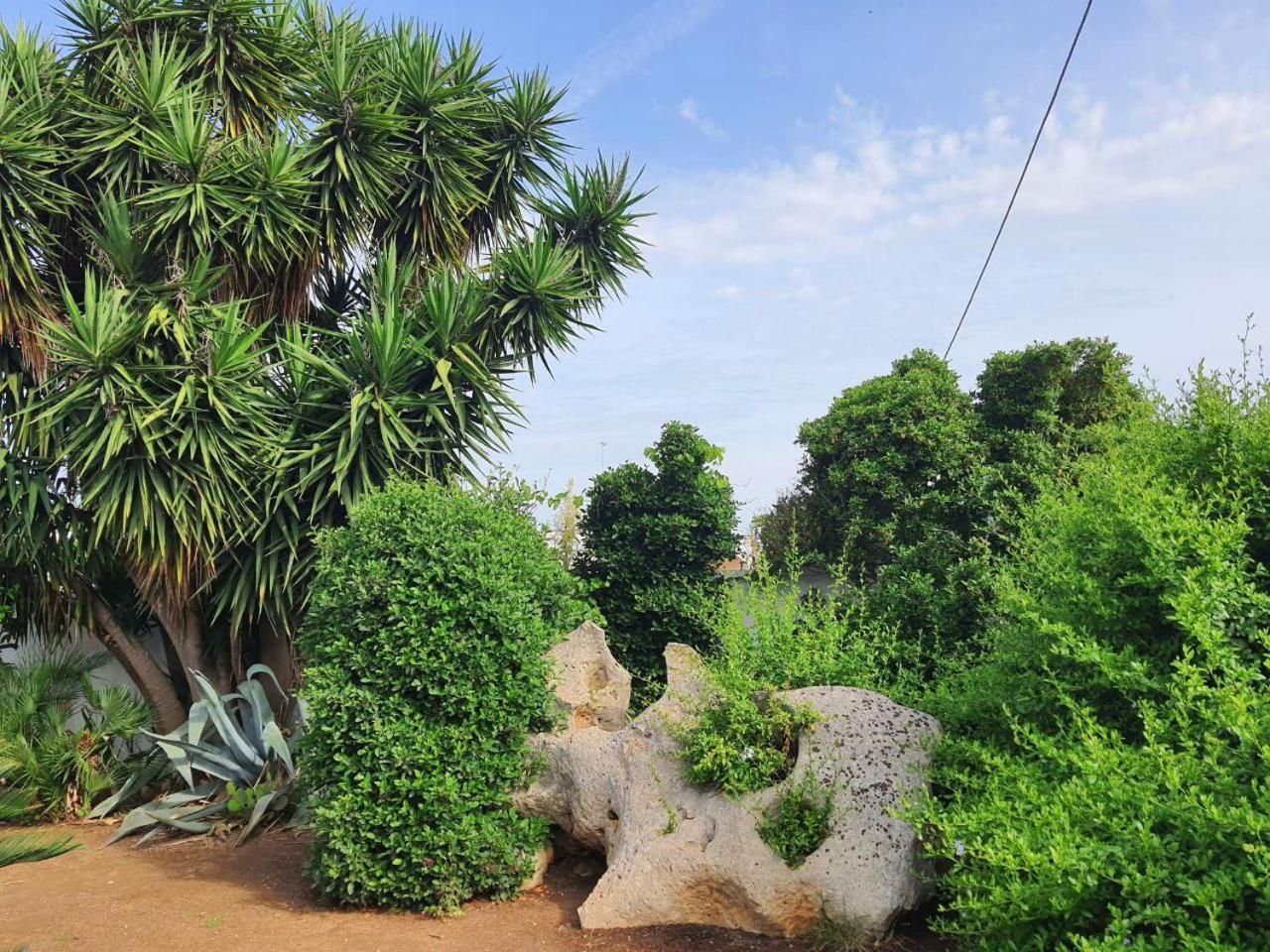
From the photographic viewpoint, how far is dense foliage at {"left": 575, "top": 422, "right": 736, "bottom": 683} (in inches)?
399

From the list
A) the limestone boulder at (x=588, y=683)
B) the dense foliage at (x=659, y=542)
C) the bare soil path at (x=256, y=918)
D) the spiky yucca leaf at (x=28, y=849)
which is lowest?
the bare soil path at (x=256, y=918)

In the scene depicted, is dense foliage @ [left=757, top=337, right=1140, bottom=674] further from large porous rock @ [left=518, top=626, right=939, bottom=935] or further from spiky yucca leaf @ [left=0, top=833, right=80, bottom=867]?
spiky yucca leaf @ [left=0, top=833, right=80, bottom=867]

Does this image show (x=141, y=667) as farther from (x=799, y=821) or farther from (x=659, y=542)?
(x=799, y=821)

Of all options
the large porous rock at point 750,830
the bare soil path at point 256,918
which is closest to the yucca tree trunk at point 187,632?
the bare soil path at point 256,918

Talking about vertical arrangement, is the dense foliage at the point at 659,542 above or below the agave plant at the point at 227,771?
above

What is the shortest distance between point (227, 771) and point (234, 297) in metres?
4.94

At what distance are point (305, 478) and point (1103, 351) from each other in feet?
31.0

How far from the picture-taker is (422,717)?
5.66m

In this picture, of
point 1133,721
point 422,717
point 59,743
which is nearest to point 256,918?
point 422,717

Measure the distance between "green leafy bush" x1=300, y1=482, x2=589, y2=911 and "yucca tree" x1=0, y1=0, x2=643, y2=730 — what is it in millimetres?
2658

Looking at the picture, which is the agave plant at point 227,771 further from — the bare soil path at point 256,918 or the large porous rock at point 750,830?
the large porous rock at point 750,830

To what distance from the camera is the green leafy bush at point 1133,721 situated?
3.05m

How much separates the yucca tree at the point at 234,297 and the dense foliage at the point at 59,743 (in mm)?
560

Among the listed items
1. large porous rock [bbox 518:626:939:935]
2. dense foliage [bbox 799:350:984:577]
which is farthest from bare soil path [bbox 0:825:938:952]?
dense foliage [bbox 799:350:984:577]
